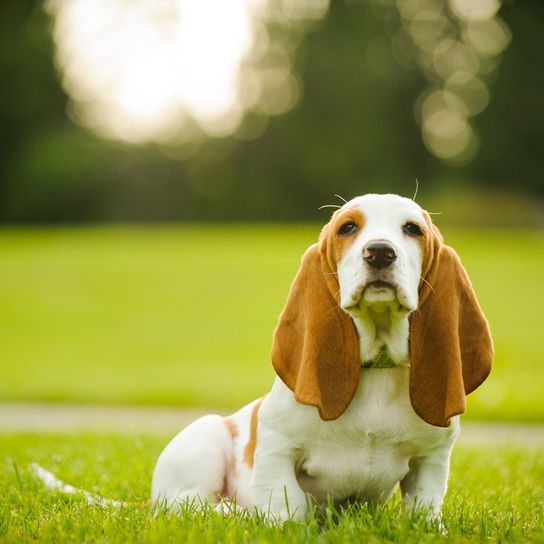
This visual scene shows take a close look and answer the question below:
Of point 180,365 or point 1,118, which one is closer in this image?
point 180,365

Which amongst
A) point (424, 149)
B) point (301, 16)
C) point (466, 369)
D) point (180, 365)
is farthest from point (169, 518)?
point (301, 16)

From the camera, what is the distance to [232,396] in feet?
33.1

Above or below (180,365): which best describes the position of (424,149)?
above

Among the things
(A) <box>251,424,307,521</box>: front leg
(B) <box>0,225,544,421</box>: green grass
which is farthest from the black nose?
(B) <box>0,225,544,421</box>: green grass

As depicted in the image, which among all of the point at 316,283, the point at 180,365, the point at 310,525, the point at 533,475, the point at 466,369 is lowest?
the point at 180,365

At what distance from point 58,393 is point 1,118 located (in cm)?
4154

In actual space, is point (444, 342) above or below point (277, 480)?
above

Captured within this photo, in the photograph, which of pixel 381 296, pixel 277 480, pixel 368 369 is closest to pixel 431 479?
pixel 368 369

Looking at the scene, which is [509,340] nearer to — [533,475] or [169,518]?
[533,475]

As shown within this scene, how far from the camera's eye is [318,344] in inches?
147

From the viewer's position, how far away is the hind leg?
4199mm

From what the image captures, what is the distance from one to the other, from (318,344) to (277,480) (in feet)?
2.13

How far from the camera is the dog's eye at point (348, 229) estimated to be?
368 cm

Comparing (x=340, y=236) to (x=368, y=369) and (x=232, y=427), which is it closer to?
(x=368, y=369)
